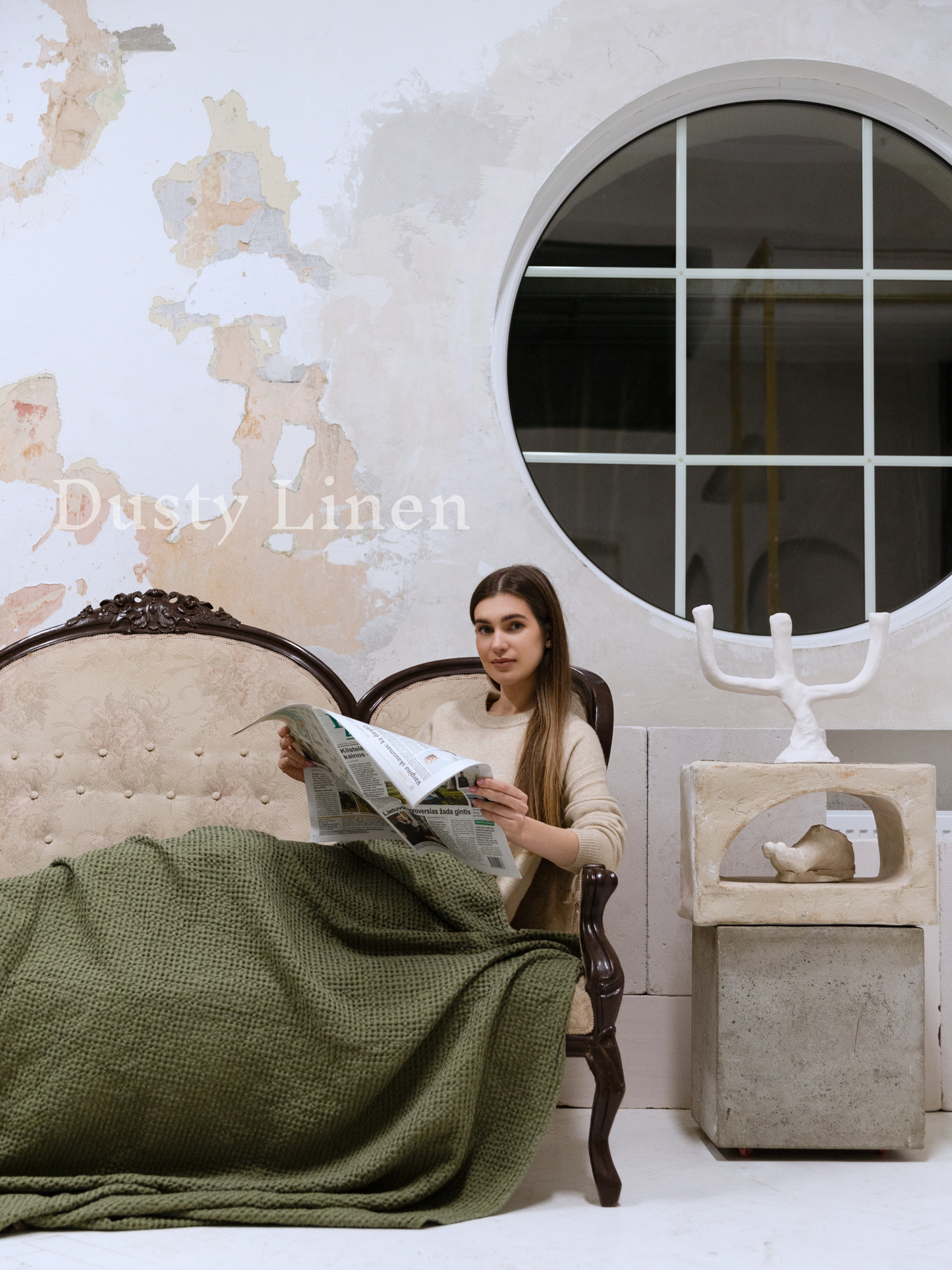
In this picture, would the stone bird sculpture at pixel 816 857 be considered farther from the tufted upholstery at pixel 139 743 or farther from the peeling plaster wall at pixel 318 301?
the tufted upholstery at pixel 139 743

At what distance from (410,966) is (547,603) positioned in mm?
811

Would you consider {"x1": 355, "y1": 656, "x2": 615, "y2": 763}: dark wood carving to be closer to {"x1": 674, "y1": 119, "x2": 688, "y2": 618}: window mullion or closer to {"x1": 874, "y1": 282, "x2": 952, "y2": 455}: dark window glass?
{"x1": 674, "y1": 119, "x2": 688, "y2": 618}: window mullion

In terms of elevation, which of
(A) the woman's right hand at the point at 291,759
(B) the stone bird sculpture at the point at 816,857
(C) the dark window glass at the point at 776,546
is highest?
(C) the dark window glass at the point at 776,546

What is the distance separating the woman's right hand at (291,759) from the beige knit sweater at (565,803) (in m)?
0.32

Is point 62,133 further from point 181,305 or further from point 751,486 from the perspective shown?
point 751,486

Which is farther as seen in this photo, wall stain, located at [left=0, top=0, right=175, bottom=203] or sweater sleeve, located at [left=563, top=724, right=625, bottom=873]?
wall stain, located at [left=0, top=0, right=175, bottom=203]

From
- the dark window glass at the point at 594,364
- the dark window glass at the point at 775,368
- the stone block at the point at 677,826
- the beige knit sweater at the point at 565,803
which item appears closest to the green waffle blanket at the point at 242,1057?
the beige knit sweater at the point at 565,803

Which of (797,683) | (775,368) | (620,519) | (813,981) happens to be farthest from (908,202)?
(813,981)

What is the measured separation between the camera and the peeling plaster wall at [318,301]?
2.68 metres

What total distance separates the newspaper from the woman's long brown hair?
0.34m

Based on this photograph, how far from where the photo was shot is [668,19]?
2.78m

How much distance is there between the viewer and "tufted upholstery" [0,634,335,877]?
Result: 225 cm

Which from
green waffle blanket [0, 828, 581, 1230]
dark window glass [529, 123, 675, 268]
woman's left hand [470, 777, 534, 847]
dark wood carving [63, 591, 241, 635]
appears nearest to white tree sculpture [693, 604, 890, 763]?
woman's left hand [470, 777, 534, 847]

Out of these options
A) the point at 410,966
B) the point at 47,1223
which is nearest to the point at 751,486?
the point at 410,966
